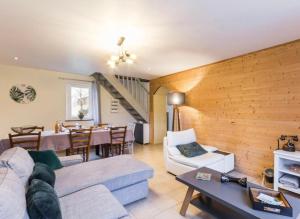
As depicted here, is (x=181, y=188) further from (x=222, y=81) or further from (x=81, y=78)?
(x=81, y=78)

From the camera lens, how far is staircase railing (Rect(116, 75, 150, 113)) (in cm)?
562

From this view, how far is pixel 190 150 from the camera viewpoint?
329 centimetres

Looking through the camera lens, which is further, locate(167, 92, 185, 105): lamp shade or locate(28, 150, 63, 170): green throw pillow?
locate(167, 92, 185, 105): lamp shade

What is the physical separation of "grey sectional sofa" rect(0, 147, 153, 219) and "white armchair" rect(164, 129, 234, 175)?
2.91 feet

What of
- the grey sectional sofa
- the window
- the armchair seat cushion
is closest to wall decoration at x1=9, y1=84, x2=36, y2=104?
the window

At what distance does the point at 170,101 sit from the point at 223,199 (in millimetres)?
3040

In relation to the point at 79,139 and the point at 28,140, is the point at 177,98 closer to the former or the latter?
the point at 79,139

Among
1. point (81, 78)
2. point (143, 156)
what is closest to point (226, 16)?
point (143, 156)

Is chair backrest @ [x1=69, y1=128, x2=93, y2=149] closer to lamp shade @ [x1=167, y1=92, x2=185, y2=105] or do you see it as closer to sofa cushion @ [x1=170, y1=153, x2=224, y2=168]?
sofa cushion @ [x1=170, y1=153, x2=224, y2=168]

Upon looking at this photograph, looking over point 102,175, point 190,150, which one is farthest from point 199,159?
point 102,175

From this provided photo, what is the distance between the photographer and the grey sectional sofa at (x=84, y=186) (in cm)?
113

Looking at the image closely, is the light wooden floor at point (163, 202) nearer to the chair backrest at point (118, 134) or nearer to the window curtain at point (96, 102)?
A: the chair backrest at point (118, 134)

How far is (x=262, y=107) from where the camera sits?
121 inches

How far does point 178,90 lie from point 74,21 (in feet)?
10.7
